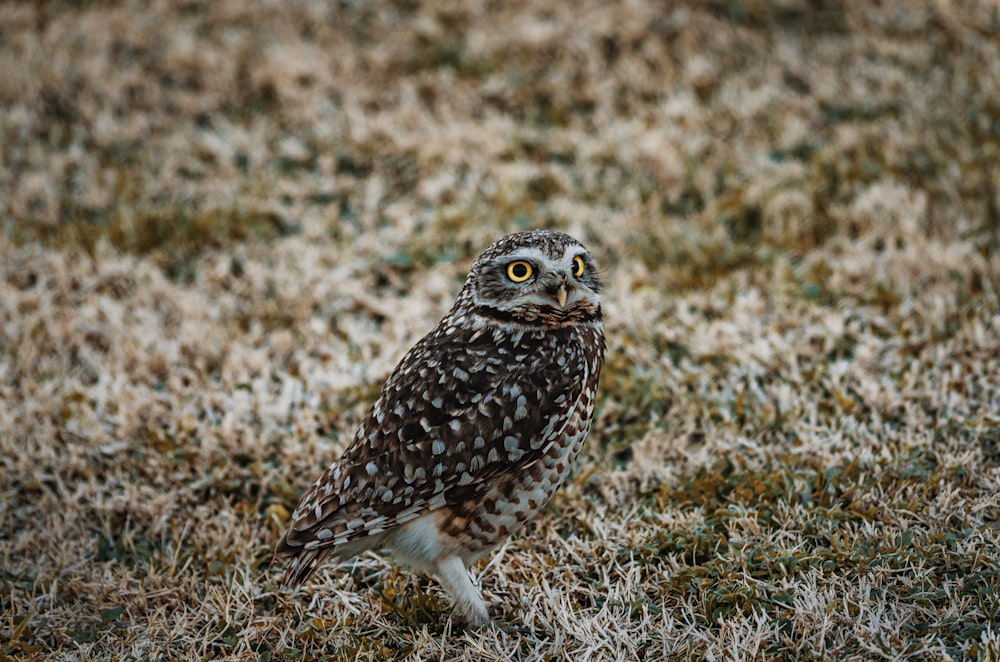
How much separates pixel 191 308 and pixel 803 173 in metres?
4.94

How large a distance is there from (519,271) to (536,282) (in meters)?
0.10

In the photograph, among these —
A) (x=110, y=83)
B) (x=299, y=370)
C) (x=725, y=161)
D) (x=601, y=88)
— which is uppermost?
(x=110, y=83)

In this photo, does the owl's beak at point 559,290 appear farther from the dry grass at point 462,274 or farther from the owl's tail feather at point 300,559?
the owl's tail feather at point 300,559

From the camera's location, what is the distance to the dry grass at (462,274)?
14.4ft

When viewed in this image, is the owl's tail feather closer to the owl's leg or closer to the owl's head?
the owl's leg

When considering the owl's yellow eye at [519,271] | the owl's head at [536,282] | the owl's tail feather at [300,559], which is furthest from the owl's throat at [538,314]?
the owl's tail feather at [300,559]

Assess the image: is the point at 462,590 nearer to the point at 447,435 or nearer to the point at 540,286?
the point at 447,435

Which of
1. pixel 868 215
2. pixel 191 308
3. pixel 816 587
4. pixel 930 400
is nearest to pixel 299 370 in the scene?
pixel 191 308

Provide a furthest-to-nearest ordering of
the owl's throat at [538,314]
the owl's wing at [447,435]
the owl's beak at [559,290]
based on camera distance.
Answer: the owl's throat at [538,314]
the owl's beak at [559,290]
the owl's wing at [447,435]

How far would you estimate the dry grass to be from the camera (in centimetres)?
438

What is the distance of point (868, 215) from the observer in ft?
23.6

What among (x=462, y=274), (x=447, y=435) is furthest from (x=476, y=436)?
(x=462, y=274)

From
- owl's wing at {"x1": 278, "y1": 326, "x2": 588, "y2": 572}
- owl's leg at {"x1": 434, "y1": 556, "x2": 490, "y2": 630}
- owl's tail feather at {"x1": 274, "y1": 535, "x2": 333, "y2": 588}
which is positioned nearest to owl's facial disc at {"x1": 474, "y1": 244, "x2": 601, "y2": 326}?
owl's wing at {"x1": 278, "y1": 326, "x2": 588, "y2": 572}

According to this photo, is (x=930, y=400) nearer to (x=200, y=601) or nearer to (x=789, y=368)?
(x=789, y=368)
